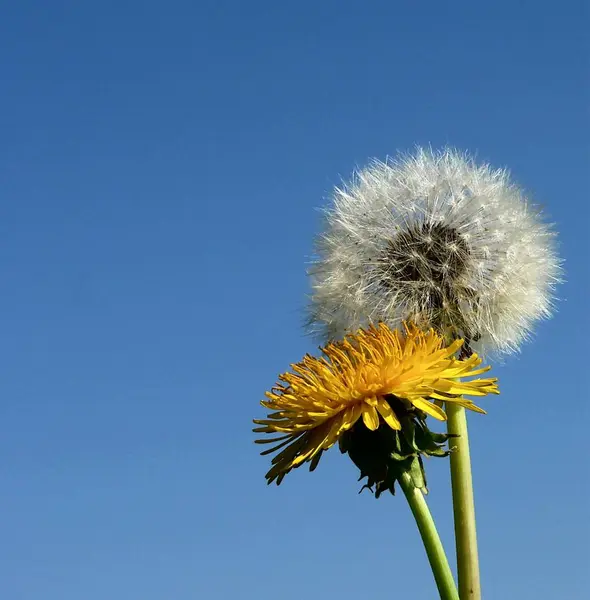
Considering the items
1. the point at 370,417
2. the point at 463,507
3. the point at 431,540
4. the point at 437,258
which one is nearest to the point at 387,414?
the point at 370,417

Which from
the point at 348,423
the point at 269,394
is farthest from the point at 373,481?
the point at 269,394

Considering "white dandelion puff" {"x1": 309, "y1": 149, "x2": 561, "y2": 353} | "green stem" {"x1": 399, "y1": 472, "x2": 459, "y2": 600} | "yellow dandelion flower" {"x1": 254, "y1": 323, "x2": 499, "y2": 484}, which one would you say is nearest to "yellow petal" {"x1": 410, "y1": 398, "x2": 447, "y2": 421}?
"yellow dandelion flower" {"x1": 254, "y1": 323, "x2": 499, "y2": 484}

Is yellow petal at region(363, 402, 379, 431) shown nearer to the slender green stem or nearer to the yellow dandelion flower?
the yellow dandelion flower

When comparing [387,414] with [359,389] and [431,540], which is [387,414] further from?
[431,540]

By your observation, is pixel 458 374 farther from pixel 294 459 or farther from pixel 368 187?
pixel 368 187

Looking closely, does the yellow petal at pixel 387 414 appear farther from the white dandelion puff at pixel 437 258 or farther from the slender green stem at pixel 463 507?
the white dandelion puff at pixel 437 258

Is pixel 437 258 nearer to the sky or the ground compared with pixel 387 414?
nearer to the sky

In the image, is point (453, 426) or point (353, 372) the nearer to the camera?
point (353, 372)
